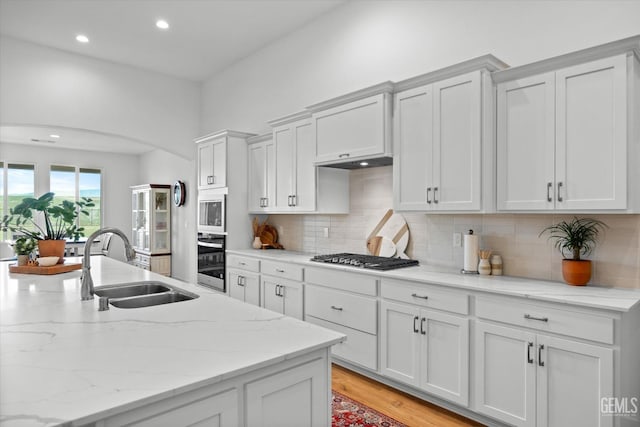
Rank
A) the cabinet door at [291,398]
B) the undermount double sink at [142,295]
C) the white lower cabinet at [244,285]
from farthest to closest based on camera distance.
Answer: the white lower cabinet at [244,285] → the undermount double sink at [142,295] → the cabinet door at [291,398]

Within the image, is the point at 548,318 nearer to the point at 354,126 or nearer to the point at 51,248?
the point at 354,126

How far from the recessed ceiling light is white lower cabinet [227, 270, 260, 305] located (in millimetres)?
2961

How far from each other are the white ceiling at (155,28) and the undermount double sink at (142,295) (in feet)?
10.00

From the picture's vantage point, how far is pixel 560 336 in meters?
2.02

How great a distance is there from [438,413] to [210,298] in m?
1.73

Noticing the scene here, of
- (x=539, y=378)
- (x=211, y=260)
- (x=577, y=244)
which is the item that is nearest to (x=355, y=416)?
(x=539, y=378)

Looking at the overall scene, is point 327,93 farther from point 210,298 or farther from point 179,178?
point 179,178

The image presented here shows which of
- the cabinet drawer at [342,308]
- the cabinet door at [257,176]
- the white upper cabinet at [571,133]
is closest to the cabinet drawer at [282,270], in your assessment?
the cabinet drawer at [342,308]

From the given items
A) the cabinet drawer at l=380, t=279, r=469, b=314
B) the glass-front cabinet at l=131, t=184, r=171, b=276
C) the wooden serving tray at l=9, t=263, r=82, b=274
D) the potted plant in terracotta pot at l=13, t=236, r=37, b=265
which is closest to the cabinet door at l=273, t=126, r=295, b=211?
the cabinet drawer at l=380, t=279, r=469, b=314

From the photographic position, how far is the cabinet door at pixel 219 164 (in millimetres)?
4723

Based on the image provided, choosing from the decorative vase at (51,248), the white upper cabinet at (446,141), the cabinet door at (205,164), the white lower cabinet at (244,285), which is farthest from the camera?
the cabinet door at (205,164)

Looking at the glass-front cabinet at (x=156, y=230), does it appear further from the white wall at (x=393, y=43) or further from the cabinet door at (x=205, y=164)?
the cabinet door at (x=205, y=164)

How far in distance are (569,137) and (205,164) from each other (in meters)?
4.19

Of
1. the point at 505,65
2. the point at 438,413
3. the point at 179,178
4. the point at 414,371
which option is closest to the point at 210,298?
the point at 414,371
